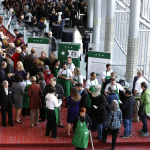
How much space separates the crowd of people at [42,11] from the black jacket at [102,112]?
12.2m

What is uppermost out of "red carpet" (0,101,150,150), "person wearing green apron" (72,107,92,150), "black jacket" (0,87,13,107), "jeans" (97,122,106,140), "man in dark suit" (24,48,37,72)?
"man in dark suit" (24,48,37,72)

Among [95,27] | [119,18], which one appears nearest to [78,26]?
[95,27]

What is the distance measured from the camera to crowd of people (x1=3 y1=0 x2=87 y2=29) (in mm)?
20797

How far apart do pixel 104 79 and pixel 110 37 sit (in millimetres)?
6466

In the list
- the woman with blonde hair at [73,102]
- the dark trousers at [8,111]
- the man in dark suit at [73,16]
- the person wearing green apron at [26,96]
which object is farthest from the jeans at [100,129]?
the man in dark suit at [73,16]

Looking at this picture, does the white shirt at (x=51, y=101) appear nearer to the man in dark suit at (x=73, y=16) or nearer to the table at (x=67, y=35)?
the table at (x=67, y=35)

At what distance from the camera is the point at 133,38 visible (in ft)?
39.9

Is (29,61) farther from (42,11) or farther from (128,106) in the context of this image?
(42,11)

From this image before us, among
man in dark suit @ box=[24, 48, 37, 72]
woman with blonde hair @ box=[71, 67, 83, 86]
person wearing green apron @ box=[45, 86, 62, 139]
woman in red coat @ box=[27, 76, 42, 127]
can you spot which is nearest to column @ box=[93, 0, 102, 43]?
man in dark suit @ box=[24, 48, 37, 72]

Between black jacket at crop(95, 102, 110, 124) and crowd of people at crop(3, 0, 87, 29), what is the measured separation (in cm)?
1223

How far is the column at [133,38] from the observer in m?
12.0

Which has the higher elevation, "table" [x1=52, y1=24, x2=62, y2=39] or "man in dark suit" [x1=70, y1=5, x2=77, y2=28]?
"man in dark suit" [x1=70, y1=5, x2=77, y2=28]

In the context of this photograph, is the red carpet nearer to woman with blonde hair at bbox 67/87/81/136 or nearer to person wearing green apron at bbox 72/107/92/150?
woman with blonde hair at bbox 67/87/81/136

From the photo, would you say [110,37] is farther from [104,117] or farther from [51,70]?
[104,117]
